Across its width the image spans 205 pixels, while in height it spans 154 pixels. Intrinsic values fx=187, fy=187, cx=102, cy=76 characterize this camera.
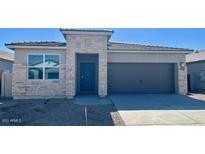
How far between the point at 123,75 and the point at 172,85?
379cm

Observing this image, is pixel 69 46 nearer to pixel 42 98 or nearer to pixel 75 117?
pixel 42 98

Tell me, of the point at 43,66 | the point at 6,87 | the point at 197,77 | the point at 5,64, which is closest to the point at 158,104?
the point at 43,66

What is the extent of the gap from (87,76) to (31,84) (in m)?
3.79

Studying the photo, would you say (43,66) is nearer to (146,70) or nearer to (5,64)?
(146,70)

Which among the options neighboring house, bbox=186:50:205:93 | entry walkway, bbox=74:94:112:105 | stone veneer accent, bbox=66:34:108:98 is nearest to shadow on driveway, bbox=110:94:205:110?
entry walkway, bbox=74:94:112:105

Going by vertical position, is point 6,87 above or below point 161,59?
below

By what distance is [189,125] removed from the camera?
593cm

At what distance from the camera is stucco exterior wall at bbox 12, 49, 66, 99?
11.5 m

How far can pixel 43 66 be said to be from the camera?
11633 mm

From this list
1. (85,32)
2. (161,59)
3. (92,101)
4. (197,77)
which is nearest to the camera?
(92,101)

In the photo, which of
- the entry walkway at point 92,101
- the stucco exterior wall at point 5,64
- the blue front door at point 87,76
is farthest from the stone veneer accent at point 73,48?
the stucco exterior wall at point 5,64

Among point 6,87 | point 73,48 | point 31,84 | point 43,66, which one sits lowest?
point 6,87

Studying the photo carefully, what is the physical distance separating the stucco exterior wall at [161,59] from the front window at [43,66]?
12.3 ft
